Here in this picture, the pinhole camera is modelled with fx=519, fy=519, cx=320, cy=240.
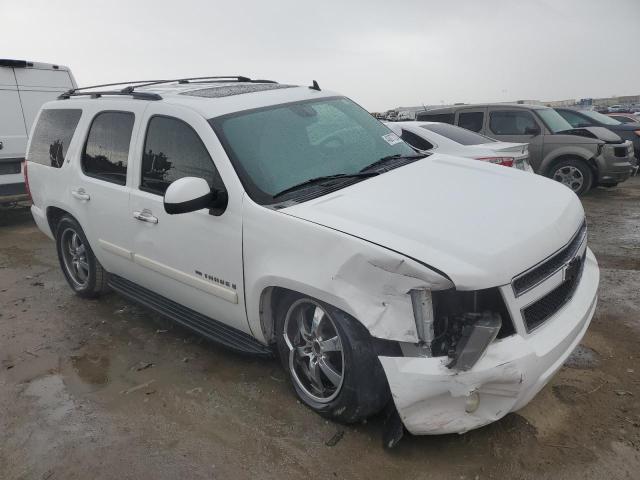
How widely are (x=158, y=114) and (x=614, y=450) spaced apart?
11.1 feet

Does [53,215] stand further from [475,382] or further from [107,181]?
[475,382]

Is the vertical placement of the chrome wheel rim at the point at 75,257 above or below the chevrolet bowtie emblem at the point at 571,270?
below

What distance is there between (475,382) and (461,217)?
81 cm

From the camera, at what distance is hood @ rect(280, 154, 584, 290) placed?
2279 millimetres

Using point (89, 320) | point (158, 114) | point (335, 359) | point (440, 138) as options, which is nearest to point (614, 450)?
point (335, 359)

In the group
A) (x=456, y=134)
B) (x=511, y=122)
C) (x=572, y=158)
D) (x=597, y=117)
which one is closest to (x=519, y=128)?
(x=511, y=122)

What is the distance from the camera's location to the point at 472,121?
33.0 ft

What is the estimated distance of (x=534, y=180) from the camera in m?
3.33

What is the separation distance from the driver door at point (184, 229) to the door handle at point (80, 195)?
2.36 ft

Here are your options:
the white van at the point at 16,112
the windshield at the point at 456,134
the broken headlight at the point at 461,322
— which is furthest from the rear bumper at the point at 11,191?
the broken headlight at the point at 461,322

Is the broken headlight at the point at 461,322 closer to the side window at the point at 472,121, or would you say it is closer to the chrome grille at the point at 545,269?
the chrome grille at the point at 545,269

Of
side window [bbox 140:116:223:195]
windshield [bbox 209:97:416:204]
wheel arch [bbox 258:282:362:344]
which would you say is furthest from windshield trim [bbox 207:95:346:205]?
wheel arch [bbox 258:282:362:344]

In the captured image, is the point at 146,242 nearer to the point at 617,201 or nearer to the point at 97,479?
the point at 97,479

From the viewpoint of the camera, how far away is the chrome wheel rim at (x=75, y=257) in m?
4.88
